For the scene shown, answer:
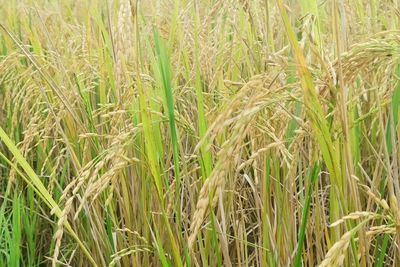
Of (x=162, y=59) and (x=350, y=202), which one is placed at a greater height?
(x=162, y=59)

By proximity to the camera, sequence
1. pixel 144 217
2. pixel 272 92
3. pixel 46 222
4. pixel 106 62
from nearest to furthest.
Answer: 1. pixel 272 92
2. pixel 144 217
3. pixel 106 62
4. pixel 46 222

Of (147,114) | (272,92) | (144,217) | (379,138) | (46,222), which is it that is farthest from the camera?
(46,222)

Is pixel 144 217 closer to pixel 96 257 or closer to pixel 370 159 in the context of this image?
pixel 96 257

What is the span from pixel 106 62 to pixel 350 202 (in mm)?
781

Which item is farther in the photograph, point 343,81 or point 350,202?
point 350,202

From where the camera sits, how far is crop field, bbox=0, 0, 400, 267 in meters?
0.78

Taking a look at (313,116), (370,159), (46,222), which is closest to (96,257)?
(46,222)

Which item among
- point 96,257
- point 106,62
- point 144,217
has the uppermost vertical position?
point 106,62

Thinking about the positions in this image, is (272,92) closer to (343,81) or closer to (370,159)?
(343,81)

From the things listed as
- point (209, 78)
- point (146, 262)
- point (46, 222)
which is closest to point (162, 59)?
point (209, 78)

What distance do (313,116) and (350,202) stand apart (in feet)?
0.79

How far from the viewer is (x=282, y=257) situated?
1.14m

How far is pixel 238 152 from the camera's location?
0.76 m

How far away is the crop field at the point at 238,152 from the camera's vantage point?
0.78 metres
